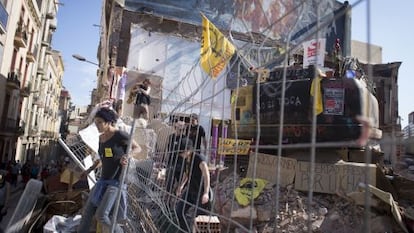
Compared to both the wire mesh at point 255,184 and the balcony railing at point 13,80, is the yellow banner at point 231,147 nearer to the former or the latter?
the wire mesh at point 255,184

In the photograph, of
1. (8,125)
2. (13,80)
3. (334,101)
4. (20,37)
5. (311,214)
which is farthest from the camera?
(8,125)

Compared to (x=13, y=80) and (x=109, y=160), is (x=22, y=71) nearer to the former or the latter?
(x=13, y=80)

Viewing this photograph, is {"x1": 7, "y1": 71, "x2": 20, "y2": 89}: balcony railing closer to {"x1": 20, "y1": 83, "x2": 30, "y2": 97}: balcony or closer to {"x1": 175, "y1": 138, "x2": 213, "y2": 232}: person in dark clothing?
{"x1": 20, "y1": 83, "x2": 30, "y2": 97}: balcony

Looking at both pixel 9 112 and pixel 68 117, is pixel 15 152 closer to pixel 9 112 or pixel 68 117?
pixel 9 112

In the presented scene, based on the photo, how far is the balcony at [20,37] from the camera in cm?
1833

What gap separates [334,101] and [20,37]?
63.0ft

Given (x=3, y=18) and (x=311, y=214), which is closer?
(x=311, y=214)

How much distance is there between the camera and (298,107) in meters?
6.09

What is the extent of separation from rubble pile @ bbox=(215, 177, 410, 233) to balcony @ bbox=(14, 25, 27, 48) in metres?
18.7

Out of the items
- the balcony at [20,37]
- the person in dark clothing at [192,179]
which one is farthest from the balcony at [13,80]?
the person in dark clothing at [192,179]

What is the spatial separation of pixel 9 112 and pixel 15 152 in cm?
382

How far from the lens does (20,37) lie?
1845cm

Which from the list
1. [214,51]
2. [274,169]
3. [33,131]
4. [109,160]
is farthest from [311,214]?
[33,131]

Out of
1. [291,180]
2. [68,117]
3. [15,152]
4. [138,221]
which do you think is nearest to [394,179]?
[291,180]
